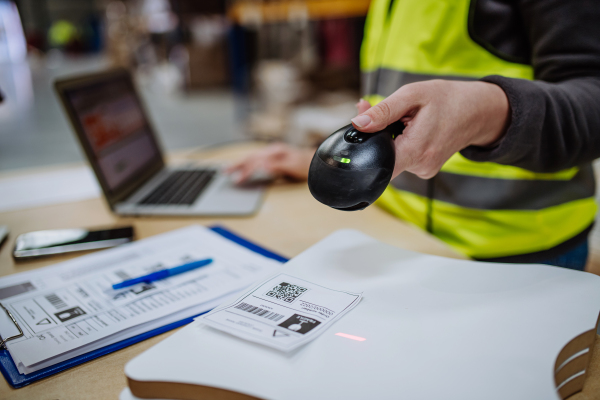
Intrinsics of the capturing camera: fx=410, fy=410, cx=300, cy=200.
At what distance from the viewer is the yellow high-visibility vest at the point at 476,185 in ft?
2.05

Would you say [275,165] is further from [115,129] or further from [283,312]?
[283,312]

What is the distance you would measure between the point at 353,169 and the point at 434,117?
0.35 feet

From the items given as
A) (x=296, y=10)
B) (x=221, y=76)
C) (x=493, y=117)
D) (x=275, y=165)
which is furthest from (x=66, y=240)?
(x=221, y=76)

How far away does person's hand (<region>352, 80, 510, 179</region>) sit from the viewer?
401 millimetres

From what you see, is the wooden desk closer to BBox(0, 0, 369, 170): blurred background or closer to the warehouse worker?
the warehouse worker

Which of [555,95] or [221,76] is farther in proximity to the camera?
[221,76]

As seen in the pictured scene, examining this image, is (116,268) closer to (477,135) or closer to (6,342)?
(6,342)

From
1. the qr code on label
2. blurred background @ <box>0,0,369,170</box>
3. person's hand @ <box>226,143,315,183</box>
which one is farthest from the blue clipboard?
blurred background @ <box>0,0,369,170</box>

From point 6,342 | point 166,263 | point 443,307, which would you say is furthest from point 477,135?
point 6,342

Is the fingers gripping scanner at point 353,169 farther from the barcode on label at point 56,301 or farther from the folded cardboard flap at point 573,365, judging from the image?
the barcode on label at point 56,301

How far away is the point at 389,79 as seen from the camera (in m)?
0.72

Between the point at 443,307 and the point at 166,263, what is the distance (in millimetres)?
349

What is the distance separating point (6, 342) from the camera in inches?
15.2

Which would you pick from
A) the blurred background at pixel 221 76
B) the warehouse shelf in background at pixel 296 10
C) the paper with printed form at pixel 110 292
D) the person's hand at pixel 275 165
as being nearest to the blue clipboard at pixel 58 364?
the paper with printed form at pixel 110 292
